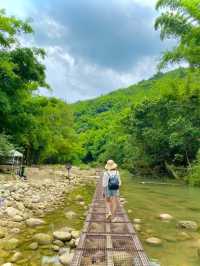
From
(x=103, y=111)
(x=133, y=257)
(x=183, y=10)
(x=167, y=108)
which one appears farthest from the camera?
(x=103, y=111)

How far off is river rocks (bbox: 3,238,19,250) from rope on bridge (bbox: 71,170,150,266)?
1.48 metres

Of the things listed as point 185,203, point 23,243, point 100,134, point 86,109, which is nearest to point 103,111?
point 86,109

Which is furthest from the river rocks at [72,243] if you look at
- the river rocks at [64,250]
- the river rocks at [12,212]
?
the river rocks at [12,212]

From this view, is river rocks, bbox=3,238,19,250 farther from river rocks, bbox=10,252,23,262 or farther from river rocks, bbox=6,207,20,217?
river rocks, bbox=6,207,20,217

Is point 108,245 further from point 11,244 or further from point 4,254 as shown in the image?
point 11,244

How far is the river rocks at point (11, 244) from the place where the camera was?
681 cm

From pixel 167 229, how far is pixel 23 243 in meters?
4.02

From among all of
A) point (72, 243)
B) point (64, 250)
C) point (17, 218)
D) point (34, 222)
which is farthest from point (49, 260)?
point (17, 218)

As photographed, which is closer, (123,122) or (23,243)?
(23,243)

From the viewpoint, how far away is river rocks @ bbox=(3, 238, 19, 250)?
681cm

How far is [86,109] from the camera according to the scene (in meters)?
107

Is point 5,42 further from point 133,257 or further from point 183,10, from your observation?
point 133,257

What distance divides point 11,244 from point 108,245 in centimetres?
222

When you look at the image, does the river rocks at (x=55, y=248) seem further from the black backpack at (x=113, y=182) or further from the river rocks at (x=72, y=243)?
the black backpack at (x=113, y=182)
